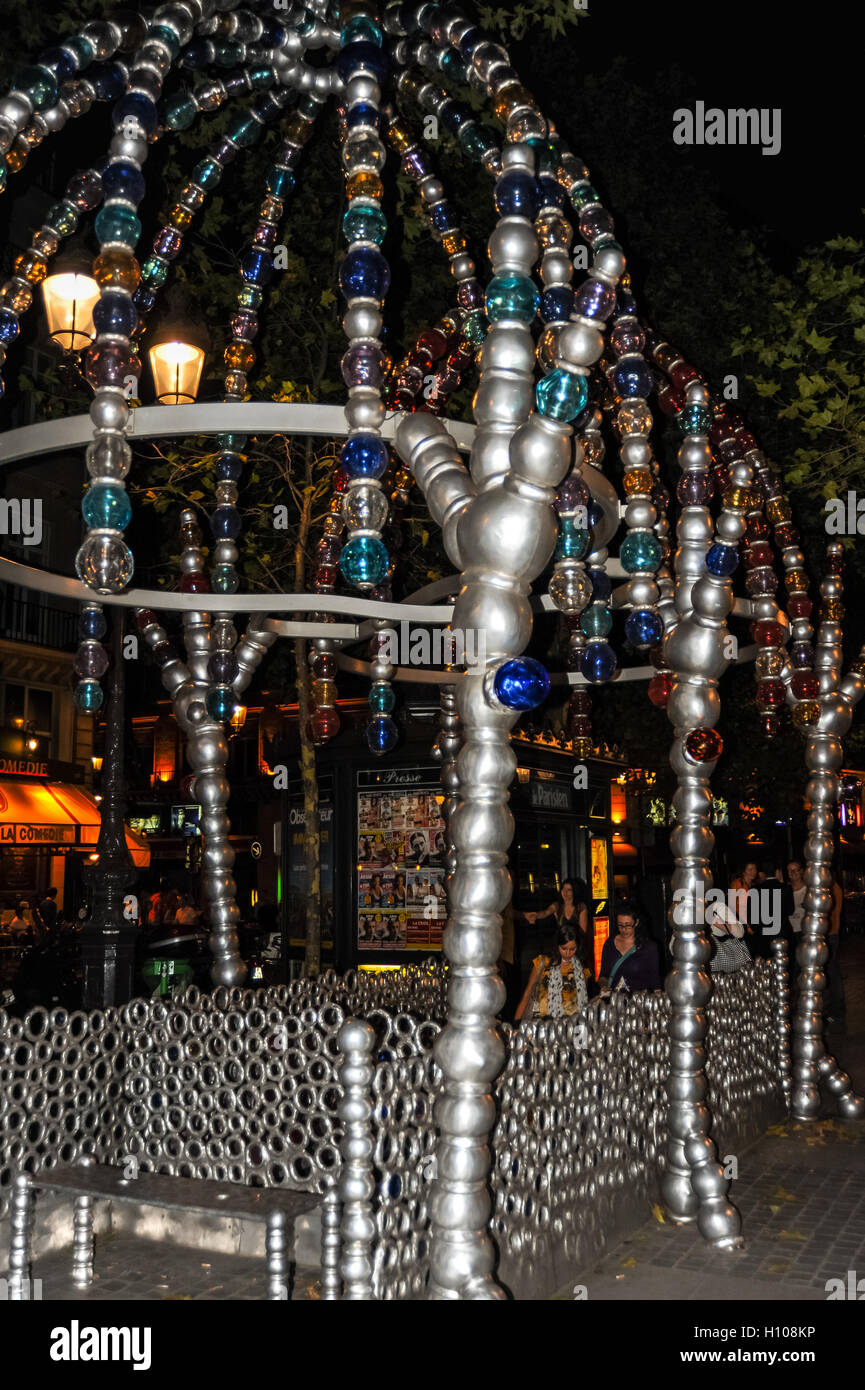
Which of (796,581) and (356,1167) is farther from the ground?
(796,581)

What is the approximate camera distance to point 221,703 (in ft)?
23.8

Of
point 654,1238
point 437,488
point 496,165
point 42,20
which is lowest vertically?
point 654,1238

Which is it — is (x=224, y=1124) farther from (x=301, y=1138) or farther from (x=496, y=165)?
(x=496, y=165)

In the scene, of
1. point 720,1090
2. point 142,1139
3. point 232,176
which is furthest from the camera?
point 232,176

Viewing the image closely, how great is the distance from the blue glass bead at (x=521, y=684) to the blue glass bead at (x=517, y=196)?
5.53 ft

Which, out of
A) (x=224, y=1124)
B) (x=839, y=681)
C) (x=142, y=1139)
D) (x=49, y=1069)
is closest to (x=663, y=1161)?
(x=224, y=1124)

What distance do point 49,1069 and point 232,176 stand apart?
27.0ft

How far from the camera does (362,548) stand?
14.1 feet

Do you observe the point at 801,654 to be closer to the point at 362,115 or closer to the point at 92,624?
the point at 92,624

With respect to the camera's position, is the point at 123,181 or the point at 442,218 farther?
the point at 442,218

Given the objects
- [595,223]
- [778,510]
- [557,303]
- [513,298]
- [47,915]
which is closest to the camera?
[513,298]

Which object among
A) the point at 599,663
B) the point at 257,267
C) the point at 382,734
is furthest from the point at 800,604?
the point at 257,267

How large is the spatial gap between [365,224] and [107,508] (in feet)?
4.85

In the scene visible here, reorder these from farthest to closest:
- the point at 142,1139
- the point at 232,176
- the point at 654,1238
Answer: the point at 232,176 → the point at 142,1139 → the point at 654,1238
